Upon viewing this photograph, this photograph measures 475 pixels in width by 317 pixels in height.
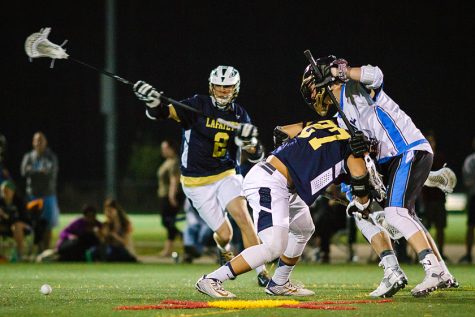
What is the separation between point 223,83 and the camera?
11.1 meters

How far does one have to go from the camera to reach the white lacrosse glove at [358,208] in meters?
9.38

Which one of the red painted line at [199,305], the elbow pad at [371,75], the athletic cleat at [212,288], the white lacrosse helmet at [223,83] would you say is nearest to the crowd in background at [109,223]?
the white lacrosse helmet at [223,83]

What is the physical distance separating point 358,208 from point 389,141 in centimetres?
74

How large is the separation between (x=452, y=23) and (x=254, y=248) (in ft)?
114

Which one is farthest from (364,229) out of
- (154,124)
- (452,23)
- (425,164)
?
(154,124)

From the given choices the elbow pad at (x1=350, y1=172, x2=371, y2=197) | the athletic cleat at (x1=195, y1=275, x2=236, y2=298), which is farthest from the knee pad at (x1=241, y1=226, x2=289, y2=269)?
the elbow pad at (x1=350, y1=172, x2=371, y2=197)

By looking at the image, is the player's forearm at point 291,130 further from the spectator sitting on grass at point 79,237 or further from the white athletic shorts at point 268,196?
the spectator sitting on grass at point 79,237

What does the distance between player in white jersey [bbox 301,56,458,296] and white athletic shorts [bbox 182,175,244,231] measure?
1.85 m

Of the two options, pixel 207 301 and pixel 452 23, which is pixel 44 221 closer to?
pixel 207 301

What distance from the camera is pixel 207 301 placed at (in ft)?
29.1

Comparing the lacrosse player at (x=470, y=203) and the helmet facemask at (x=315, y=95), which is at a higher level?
the helmet facemask at (x=315, y=95)

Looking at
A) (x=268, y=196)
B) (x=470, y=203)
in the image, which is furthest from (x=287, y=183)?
(x=470, y=203)

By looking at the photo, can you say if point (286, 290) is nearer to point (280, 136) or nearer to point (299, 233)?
point (299, 233)

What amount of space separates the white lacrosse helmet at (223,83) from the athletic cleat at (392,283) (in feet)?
9.83
